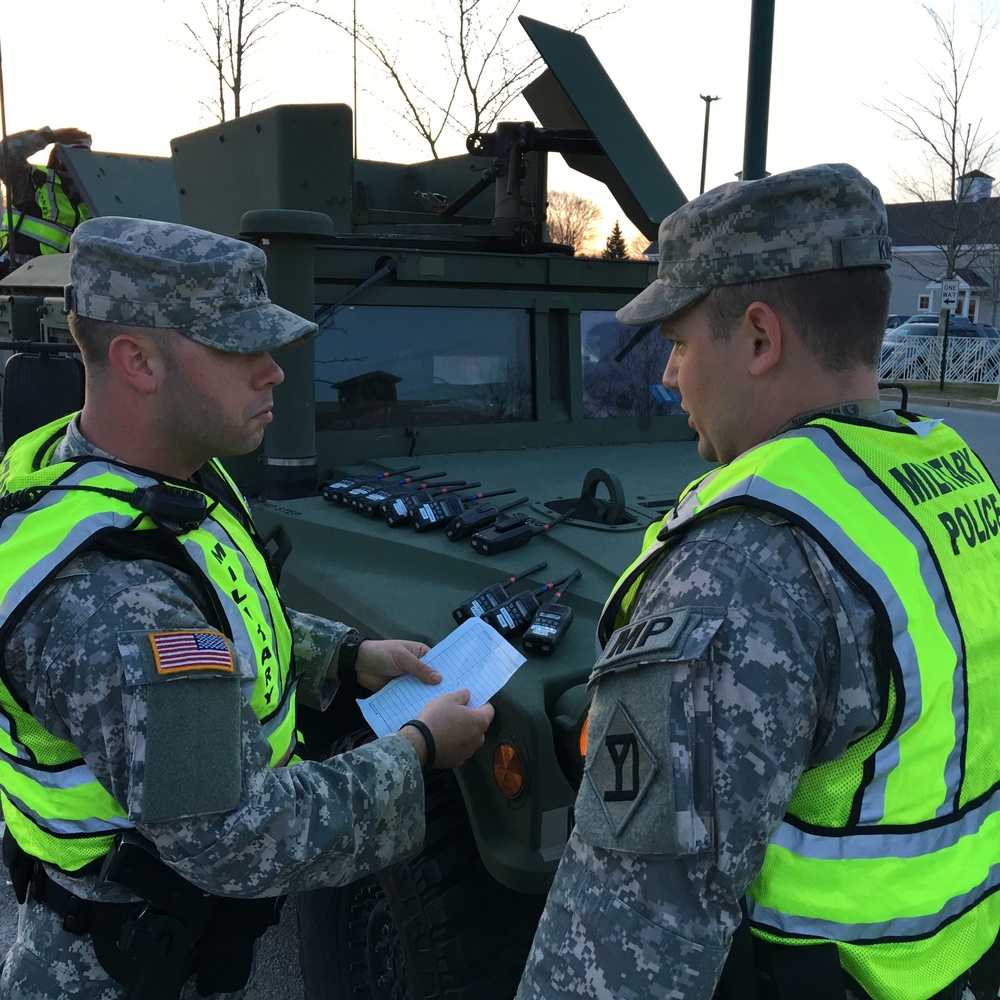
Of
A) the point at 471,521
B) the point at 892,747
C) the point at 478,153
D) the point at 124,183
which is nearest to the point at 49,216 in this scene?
the point at 124,183

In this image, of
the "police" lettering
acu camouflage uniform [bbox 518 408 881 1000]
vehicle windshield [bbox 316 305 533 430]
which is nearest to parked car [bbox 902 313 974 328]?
vehicle windshield [bbox 316 305 533 430]

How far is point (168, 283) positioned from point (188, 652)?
58cm

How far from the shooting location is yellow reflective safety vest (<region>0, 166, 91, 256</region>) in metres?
5.26

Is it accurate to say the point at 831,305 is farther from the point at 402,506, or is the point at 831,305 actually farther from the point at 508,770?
the point at 402,506

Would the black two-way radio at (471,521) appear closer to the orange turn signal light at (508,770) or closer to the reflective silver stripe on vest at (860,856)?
the orange turn signal light at (508,770)

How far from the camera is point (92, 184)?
504cm

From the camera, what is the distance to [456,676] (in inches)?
75.4

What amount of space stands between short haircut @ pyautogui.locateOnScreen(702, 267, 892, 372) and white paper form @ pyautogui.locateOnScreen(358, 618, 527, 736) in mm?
955

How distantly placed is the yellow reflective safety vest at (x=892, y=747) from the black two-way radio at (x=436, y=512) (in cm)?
144

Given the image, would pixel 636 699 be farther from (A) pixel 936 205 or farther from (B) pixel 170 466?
(A) pixel 936 205

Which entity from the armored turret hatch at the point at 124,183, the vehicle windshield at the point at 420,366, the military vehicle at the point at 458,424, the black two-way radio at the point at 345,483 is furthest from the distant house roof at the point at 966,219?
the black two-way radio at the point at 345,483

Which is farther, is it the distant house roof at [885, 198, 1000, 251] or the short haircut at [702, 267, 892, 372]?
the distant house roof at [885, 198, 1000, 251]

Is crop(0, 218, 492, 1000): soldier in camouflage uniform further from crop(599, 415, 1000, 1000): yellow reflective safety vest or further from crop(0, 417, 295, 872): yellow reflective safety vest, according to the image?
crop(599, 415, 1000, 1000): yellow reflective safety vest

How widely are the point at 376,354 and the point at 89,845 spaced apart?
2.02 m
